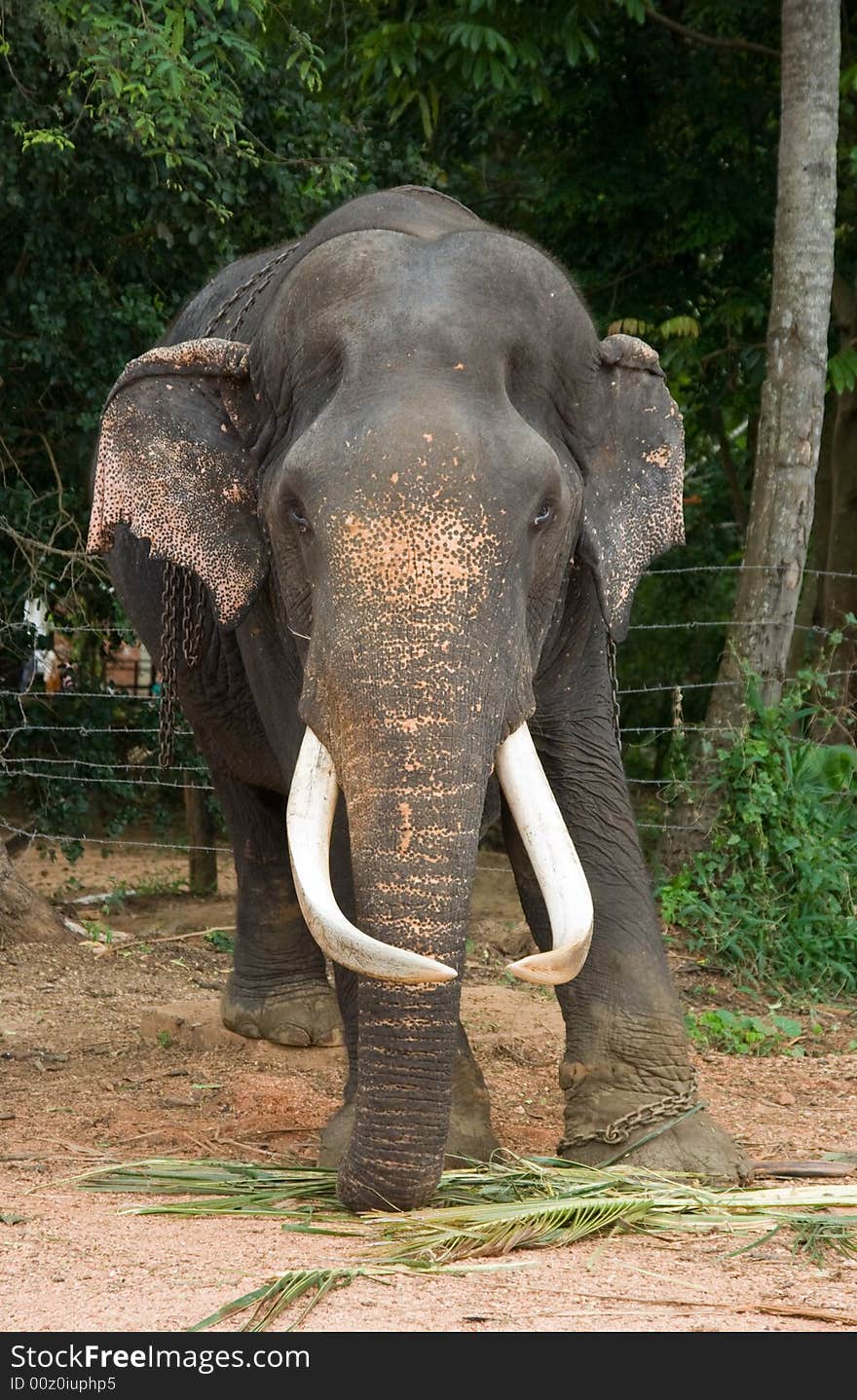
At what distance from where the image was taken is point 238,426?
4543 mm

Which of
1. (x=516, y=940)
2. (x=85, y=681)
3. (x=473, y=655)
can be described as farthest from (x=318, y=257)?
(x=85, y=681)

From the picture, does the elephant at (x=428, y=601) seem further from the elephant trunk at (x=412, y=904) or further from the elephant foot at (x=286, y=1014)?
the elephant foot at (x=286, y=1014)

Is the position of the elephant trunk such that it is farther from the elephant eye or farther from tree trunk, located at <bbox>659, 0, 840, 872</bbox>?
tree trunk, located at <bbox>659, 0, 840, 872</bbox>

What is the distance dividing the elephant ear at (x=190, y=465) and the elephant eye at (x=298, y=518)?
0.49m

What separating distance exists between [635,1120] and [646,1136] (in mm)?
45

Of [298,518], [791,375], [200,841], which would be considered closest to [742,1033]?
[791,375]

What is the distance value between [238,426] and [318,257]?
48 centimetres

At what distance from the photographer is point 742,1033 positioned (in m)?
6.38

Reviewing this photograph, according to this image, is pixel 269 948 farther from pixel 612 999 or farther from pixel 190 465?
pixel 190 465

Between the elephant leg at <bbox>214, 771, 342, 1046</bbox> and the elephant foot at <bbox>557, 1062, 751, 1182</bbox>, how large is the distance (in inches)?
78.3

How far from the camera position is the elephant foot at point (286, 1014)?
20.6 ft

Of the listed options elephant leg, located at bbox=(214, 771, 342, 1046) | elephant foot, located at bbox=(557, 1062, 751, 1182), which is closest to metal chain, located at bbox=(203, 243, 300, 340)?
elephant leg, located at bbox=(214, 771, 342, 1046)

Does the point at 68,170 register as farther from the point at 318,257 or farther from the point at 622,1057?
the point at 622,1057

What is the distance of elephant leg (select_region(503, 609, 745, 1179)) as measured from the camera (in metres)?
4.37
